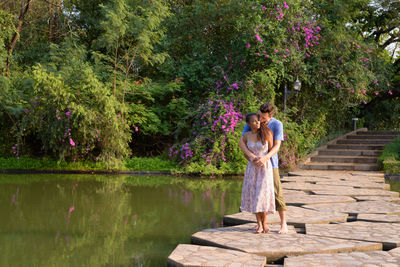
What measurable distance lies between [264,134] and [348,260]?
1.59m

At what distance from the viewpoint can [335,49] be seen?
590 inches

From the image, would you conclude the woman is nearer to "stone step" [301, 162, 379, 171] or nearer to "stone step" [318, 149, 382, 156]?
"stone step" [301, 162, 379, 171]

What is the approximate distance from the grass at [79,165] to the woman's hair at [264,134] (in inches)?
314

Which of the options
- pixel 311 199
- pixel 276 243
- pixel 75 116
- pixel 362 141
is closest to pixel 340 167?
pixel 362 141

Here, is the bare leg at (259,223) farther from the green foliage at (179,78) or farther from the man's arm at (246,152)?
the green foliage at (179,78)

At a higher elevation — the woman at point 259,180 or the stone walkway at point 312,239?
the woman at point 259,180

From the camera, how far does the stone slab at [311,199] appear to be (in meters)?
6.66

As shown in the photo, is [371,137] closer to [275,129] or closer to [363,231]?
[363,231]

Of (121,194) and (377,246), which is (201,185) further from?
(377,246)

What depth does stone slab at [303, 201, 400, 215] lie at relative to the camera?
6043mm

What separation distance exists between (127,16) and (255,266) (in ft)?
39.0

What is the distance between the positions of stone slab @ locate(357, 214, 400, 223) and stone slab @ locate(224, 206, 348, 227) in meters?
0.21

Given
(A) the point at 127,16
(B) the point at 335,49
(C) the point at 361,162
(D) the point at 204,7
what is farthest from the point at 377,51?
(A) the point at 127,16

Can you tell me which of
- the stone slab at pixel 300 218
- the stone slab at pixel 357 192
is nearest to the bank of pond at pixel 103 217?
the stone slab at pixel 300 218
